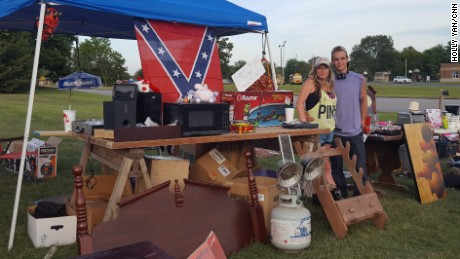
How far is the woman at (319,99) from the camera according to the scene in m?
4.51

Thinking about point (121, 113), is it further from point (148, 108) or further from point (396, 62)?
point (396, 62)

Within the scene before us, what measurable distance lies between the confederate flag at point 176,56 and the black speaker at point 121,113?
597 millimetres

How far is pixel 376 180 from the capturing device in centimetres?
622

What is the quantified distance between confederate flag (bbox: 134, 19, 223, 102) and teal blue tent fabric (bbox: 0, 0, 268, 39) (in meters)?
0.17

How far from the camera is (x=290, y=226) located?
349 centimetres

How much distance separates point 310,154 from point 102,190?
6.33 feet

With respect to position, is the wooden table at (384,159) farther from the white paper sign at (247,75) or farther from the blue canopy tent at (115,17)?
the white paper sign at (247,75)

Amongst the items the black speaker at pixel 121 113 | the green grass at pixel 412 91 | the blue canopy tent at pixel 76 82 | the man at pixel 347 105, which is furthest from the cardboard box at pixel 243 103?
the green grass at pixel 412 91

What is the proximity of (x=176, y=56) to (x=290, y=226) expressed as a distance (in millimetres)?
2008

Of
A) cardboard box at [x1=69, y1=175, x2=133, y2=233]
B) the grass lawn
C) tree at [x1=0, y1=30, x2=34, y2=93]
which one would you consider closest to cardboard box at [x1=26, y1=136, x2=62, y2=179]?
the grass lawn

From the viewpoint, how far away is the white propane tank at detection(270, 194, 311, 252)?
3496 millimetres

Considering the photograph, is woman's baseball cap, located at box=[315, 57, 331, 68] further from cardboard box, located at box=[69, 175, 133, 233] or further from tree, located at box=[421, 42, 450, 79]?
tree, located at box=[421, 42, 450, 79]

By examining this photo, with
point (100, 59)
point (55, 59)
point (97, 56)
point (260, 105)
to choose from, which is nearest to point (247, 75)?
point (260, 105)

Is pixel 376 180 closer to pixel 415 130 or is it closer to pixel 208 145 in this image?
pixel 415 130
